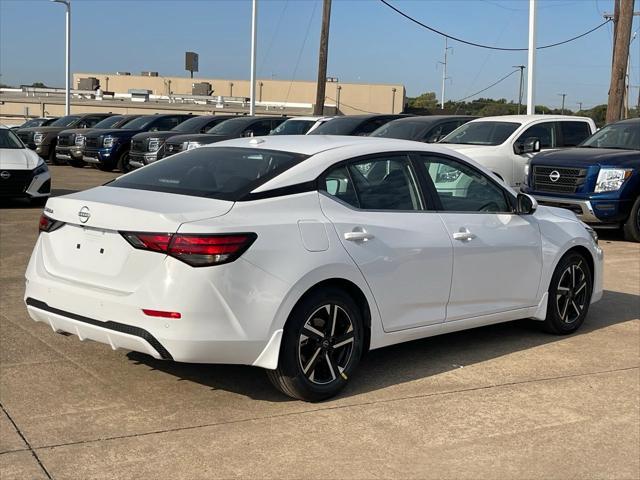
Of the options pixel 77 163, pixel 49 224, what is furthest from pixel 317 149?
pixel 77 163

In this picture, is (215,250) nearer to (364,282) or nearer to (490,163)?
(364,282)

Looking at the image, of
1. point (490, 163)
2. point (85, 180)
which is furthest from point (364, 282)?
point (85, 180)

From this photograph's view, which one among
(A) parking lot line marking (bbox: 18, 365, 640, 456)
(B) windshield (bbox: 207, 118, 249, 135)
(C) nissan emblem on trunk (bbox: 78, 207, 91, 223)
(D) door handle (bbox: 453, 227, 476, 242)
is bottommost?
(A) parking lot line marking (bbox: 18, 365, 640, 456)

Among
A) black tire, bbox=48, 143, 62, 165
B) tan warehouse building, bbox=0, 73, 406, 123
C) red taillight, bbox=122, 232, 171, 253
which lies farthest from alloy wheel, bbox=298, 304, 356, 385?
tan warehouse building, bbox=0, 73, 406, 123

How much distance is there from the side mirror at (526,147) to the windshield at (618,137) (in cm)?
80

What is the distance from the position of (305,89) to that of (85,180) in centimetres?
4671

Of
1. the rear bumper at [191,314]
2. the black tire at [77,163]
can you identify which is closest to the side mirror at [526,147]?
the rear bumper at [191,314]

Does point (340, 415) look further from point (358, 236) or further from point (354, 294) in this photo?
point (358, 236)

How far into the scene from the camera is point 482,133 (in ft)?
48.2

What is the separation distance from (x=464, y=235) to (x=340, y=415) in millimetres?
1710

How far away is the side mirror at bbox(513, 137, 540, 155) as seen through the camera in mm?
13952

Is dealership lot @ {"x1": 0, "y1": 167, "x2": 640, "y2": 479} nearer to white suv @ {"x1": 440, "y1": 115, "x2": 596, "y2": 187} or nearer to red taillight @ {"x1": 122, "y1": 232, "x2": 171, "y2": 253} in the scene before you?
red taillight @ {"x1": 122, "y1": 232, "x2": 171, "y2": 253}

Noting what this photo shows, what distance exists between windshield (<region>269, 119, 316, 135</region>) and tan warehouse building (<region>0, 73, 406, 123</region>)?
964 inches

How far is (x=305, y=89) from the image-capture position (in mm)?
65312
